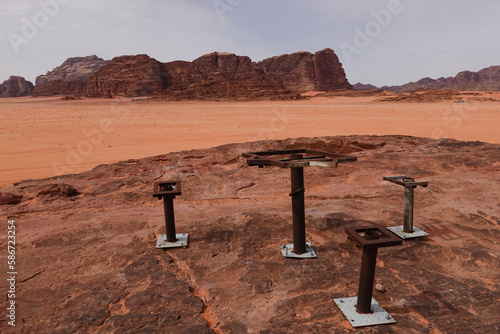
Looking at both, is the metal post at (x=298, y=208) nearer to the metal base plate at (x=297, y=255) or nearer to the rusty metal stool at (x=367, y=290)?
the metal base plate at (x=297, y=255)

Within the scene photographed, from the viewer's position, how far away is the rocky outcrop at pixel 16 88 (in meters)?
131

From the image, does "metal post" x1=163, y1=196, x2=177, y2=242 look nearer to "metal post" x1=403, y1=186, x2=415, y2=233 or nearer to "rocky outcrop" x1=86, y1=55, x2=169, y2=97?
"metal post" x1=403, y1=186, x2=415, y2=233

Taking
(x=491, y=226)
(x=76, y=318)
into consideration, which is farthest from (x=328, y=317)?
(x=491, y=226)

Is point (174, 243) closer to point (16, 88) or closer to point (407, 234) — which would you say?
point (407, 234)

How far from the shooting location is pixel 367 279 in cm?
244

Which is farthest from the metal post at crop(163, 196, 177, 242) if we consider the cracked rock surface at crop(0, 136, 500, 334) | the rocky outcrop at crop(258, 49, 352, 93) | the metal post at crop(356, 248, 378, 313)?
the rocky outcrop at crop(258, 49, 352, 93)

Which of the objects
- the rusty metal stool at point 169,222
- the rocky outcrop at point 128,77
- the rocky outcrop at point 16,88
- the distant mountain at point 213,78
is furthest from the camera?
the rocky outcrop at point 16,88

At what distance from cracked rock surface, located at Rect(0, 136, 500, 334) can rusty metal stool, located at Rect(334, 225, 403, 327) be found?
0.23ft

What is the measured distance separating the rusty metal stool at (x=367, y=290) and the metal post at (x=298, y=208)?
0.79m

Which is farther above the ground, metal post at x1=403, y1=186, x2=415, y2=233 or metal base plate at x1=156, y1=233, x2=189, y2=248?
metal post at x1=403, y1=186, x2=415, y2=233

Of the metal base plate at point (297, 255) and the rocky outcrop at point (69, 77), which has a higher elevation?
the rocky outcrop at point (69, 77)

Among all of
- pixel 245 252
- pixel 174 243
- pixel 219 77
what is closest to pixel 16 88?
pixel 219 77

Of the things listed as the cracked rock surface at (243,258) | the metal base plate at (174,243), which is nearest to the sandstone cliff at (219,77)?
the cracked rock surface at (243,258)

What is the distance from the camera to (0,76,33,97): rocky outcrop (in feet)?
430
